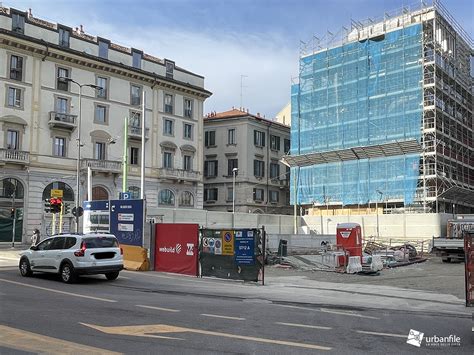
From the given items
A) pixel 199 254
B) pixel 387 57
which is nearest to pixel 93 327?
pixel 199 254

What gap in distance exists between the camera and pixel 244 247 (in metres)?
18.7

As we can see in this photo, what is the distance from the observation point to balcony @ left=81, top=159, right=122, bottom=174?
51.5 meters

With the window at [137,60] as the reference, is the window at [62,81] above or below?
below

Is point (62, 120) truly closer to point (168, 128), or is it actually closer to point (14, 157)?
point (14, 157)

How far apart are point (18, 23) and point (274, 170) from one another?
39785 mm

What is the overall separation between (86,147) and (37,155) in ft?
17.4

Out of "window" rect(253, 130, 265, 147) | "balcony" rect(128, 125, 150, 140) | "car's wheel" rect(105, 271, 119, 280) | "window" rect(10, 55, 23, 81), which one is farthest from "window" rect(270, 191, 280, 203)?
"car's wheel" rect(105, 271, 119, 280)

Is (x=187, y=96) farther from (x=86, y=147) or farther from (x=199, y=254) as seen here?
(x=199, y=254)

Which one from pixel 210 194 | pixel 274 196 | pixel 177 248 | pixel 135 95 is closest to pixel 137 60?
pixel 135 95

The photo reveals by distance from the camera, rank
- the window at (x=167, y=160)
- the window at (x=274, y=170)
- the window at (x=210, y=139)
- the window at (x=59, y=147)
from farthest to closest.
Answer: the window at (x=274, y=170)
the window at (x=210, y=139)
the window at (x=167, y=160)
the window at (x=59, y=147)

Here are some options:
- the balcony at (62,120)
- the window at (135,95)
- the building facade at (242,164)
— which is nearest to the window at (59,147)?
the balcony at (62,120)

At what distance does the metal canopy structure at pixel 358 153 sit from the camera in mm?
51344

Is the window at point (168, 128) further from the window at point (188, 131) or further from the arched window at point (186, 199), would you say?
the arched window at point (186, 199)

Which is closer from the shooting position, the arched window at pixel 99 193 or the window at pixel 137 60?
the arched window at pixel 99 193
